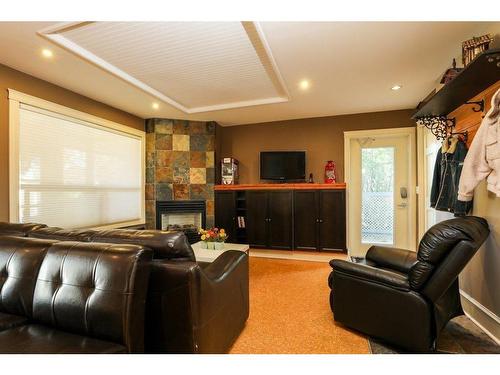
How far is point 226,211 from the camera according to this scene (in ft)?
14.8

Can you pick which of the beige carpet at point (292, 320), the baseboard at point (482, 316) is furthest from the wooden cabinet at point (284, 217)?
the baseboard at point (482, 316)

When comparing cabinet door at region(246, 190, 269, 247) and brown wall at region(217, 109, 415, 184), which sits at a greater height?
brown wall at region(217, 109, 415, 184)

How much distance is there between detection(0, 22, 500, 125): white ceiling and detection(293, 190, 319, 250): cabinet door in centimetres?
146

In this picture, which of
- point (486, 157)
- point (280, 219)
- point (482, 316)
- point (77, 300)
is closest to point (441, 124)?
point (486, 157)

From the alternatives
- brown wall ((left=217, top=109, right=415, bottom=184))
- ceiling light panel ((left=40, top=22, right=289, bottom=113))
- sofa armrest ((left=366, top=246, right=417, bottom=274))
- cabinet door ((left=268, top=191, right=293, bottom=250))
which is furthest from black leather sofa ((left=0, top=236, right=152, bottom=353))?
brown wall ((left=217, top=109, right=415, bottom=184))

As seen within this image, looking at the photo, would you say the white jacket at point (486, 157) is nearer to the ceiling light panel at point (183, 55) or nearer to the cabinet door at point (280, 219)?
the ceiling light panel at point (183, 55)

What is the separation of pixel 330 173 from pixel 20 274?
13.1 ft

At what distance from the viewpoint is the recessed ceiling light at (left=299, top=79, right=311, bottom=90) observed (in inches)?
116

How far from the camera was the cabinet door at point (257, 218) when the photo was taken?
4281 millimetres

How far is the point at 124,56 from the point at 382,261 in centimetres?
325

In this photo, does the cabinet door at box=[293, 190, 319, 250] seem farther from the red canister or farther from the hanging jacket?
the hanging jacket

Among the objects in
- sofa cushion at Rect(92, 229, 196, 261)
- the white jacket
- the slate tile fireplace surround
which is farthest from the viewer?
the slate tile fireplace surround

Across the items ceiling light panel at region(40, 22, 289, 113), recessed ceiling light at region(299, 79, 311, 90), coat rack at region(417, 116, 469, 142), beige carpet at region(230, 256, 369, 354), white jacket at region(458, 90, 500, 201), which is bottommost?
beige carpet at region(230, 256, 369, 354)
